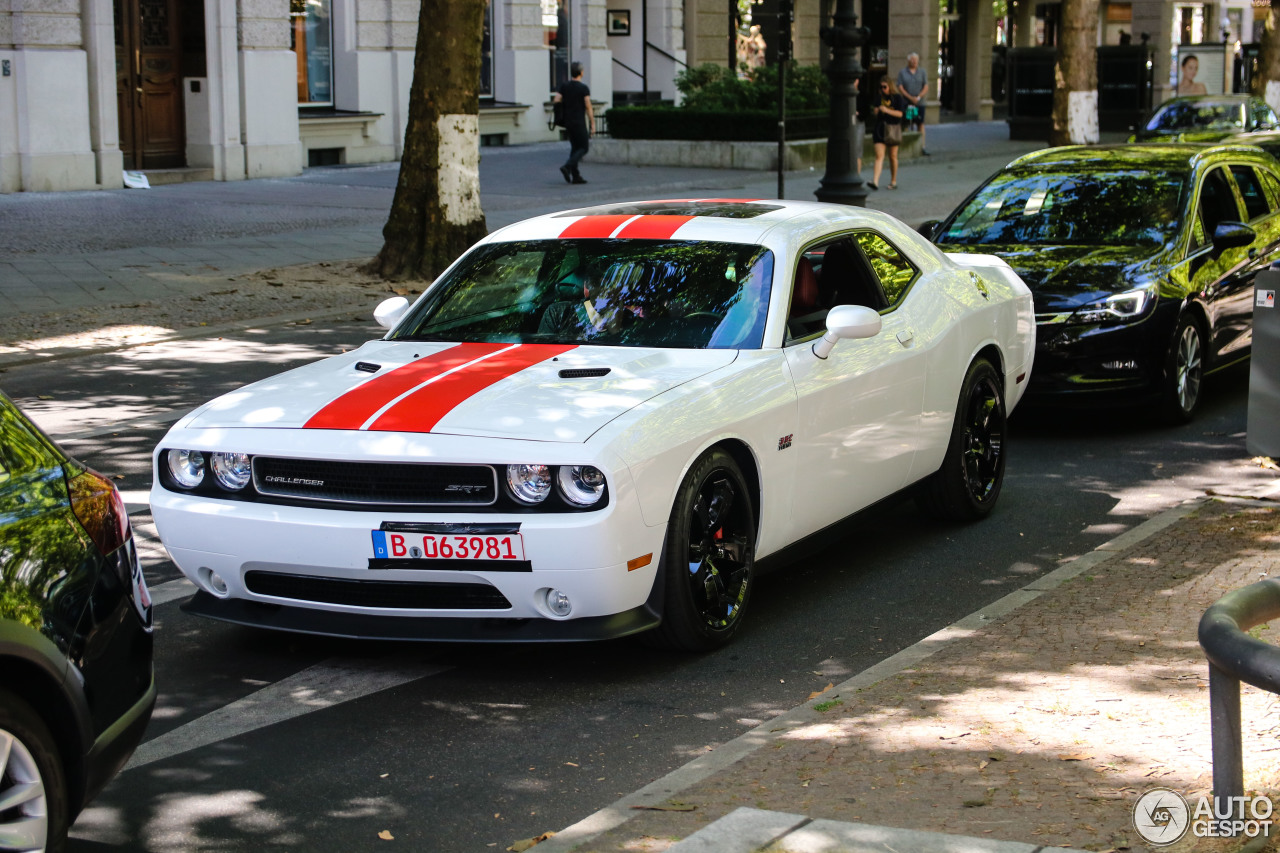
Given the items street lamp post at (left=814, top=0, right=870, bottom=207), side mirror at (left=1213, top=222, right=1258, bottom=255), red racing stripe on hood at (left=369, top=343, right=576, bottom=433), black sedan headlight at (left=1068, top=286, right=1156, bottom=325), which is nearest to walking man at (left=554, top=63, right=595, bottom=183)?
street lamp post at (left=814, top=0, right=870, bottom=207)

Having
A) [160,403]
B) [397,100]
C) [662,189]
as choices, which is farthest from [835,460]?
[397,100]

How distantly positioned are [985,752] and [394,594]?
1.97 meters

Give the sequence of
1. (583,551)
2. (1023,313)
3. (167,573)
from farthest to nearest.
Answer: (1023,313)
(167,573)
(583,551)

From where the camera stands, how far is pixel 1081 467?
926 cm

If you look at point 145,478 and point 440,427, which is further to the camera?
Result: point 145,478

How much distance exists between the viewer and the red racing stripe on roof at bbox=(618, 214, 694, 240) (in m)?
6.89

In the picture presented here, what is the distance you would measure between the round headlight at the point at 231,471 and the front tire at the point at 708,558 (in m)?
1.44

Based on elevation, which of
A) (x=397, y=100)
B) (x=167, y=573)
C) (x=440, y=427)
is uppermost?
(x=397, y=100)

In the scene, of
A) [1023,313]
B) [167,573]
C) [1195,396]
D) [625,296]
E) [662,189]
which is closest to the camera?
[625,296]

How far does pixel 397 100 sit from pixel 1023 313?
76.3 feet

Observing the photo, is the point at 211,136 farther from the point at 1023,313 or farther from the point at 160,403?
the point at 1023,313

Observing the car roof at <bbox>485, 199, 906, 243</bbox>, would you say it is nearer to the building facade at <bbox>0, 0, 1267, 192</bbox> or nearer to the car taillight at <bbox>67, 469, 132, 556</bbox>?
the car taillight at <bbox>67, 469, 132, 556</bbox>

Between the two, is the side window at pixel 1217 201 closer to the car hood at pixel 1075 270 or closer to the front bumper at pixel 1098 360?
the car hood at pixel 1075 270

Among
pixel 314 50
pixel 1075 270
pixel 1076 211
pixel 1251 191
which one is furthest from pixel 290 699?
pixel 314 50
